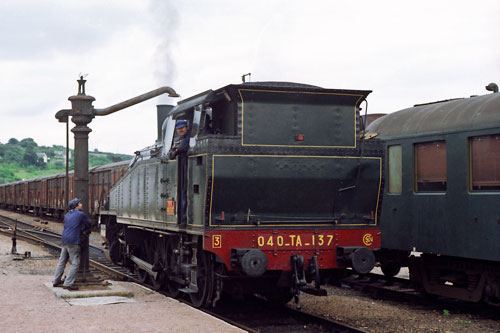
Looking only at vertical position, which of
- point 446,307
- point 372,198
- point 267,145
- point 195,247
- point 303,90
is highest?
point 303,90

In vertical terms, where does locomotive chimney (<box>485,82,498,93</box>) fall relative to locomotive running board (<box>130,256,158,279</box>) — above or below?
above

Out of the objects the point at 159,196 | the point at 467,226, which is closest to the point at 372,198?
the point at 467,226

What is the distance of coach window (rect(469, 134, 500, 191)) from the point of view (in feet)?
30.8

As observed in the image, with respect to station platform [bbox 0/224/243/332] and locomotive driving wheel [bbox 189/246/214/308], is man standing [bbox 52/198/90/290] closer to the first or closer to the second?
station platform [bbox 0/224/243/332]

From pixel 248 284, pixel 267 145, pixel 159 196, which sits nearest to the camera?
pixel 267 145

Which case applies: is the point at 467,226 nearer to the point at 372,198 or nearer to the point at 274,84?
the point at 372,198

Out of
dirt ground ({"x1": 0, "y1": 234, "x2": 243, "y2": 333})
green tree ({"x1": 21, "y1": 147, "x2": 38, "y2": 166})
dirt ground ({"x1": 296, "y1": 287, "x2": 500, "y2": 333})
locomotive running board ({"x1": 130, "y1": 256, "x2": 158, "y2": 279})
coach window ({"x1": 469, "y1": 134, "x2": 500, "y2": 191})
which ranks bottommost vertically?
dirt ground ({"x1": 296, "y1": 287, "x2": 500, "y2": 333})

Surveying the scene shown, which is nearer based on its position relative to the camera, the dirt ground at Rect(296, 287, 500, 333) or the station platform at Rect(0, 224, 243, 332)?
the station platform at Rect(0, 224, 243, 332)

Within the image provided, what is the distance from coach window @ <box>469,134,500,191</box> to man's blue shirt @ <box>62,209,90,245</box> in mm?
6368

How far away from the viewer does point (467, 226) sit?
32.2 ft

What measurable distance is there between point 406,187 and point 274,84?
355cm

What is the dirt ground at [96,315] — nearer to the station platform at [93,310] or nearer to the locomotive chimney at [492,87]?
the station platform at [93,310]

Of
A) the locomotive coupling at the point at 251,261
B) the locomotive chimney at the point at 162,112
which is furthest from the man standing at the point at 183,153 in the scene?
the locomotive chimney at the point at 162,112

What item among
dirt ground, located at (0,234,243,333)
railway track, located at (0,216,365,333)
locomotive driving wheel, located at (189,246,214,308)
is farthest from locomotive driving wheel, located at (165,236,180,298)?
Answer: locomotive driving wheel, located at (189,246,214,308)
